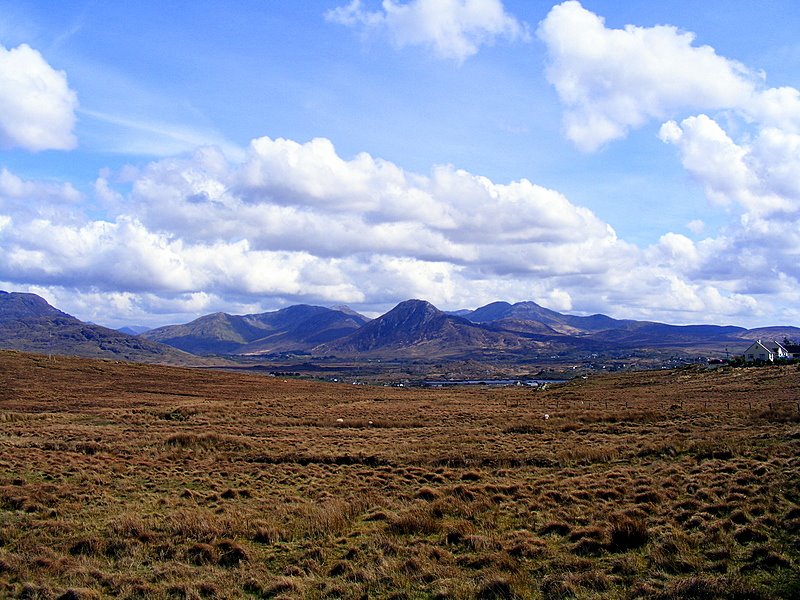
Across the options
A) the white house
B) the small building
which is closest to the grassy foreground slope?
the white house

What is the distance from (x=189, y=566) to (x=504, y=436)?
73.1ft

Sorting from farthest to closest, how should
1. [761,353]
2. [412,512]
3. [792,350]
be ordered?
[792,350]
[761,353]
[412,512]

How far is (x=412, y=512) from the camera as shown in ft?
45.6

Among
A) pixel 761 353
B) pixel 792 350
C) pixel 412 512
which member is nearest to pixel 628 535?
pixel 412 512

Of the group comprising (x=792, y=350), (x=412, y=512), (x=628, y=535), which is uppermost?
(x=628, y=535)

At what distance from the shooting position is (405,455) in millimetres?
24109

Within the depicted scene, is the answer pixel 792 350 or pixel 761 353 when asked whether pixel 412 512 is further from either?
pixel 792 350

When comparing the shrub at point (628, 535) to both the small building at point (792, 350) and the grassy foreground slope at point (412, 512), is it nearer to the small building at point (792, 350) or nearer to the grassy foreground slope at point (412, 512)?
the grassy foreground slope at point (412, 512)

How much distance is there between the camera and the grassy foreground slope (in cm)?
948

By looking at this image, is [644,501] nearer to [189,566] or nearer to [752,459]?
[752,459]

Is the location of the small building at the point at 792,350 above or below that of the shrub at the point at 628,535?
below

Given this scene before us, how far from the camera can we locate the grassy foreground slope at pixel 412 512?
31.1ft

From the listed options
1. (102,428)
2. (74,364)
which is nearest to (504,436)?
(102,428)

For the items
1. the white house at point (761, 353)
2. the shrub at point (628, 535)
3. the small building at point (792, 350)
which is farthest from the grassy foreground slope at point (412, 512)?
the small building at point (792, 350)
